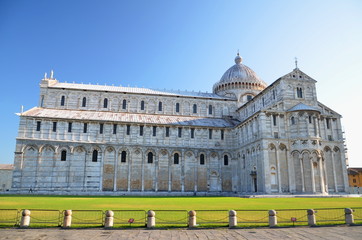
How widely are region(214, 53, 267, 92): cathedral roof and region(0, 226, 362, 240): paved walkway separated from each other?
1778 inches

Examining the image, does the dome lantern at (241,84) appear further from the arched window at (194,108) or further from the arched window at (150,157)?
the arched window at (150,157)

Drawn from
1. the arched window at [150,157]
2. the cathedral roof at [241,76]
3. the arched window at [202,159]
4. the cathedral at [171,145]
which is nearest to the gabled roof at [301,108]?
the cathedral at [171,145]

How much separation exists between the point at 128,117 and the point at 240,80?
23.3 meters

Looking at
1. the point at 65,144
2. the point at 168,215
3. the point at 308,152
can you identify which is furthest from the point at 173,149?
the point at 168,215

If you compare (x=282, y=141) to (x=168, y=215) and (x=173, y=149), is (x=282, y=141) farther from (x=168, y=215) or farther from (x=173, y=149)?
(x=168, y=215)

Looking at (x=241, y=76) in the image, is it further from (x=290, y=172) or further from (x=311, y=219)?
(x=311, y=219)

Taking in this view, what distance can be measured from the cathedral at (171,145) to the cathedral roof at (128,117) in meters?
0.16

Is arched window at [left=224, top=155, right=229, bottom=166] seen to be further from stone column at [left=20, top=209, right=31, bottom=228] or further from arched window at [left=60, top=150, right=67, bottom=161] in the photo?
stone column at [left=20, top=209, right=31, bottom=228]

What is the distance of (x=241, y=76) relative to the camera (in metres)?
56.1

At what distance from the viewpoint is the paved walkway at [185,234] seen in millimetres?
11031

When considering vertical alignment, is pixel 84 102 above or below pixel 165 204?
above

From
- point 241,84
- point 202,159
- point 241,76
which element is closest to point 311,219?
point 202,159

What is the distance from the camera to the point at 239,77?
56000mm

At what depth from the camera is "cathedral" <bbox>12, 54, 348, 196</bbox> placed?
123ft
